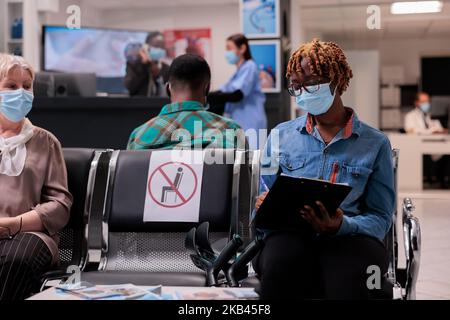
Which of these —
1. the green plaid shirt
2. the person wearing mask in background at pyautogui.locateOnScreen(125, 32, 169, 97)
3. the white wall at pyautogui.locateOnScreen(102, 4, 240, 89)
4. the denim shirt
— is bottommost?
the denim shirt

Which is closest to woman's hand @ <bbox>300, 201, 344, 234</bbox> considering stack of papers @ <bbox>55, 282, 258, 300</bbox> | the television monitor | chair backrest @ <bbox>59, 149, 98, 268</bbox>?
stack of papers @ <bbox>55, 282, 258, 300</bbox>

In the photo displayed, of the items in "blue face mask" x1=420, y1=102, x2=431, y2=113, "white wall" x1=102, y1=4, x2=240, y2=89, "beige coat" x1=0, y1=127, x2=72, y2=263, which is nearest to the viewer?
"beige coat" x1=0, y1=127, x2=72, y2=263

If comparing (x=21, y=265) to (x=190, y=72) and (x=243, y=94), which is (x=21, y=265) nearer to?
(x=190, y=72)

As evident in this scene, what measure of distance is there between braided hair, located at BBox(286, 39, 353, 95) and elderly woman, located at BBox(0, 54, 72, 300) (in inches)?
38.7

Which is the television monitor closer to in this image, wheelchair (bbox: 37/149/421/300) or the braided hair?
wheelchair (bbox: 37/149/421/300)

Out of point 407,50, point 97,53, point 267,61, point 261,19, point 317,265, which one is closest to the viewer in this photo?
point 317,265

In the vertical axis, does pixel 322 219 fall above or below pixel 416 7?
below

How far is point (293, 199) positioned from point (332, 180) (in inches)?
10.9

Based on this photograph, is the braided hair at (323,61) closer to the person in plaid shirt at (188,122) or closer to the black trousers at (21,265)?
the person in plaid shirt at (188,122)

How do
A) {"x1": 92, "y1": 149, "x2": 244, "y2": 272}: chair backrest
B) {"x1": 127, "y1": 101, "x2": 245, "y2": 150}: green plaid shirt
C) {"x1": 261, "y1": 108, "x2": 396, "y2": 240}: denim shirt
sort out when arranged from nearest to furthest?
{"x1": 261, "y1": 108, "x2": 396, "y2": 240}: denim shirt < {"x1": 92, "y1": 149, "x2": 244, "y2": 272}: chair backrest < {"x1": 127, "y1": 101, "x2": 245, "y2": 150}: green plaid shirt

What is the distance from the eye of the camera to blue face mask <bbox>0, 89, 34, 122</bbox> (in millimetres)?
2484

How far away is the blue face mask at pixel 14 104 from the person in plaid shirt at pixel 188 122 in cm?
53

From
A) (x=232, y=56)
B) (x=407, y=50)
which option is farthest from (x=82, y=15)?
(x=407, y=50)

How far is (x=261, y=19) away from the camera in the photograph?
24.0 ft
